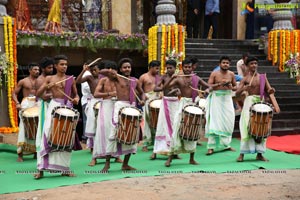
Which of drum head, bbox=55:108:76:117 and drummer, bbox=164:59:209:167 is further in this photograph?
drummer, bbox=164:59:209:167

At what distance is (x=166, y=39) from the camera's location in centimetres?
1406

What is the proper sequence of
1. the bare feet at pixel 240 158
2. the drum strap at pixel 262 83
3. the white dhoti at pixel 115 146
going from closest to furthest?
the white dhoti at pixel 115 146 → the bare feet at pixel 240 158 → the drum strap at pixel 262 83

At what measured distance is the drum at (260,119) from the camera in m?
8.70

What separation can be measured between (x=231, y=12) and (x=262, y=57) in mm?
3716

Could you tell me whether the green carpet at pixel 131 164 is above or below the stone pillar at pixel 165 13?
below

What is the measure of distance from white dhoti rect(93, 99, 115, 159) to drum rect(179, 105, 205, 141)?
114cm

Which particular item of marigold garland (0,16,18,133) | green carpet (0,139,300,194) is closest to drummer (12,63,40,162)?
green carpet (0,139,300,194)

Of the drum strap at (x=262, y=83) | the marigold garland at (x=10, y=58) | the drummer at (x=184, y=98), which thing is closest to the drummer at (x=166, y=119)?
the drummer at (x=184, y=98)

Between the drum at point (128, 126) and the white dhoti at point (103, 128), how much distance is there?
0.34m

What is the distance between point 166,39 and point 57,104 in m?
6.63

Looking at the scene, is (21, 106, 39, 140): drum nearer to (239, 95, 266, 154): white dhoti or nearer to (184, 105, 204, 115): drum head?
(184, 105, 204, 115): drum head

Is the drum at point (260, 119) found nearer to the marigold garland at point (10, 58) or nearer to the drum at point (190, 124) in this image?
the drum at point (190, 124)

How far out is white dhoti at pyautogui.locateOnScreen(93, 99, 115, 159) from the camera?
8227mm

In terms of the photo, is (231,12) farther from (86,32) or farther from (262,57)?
(86,32)
